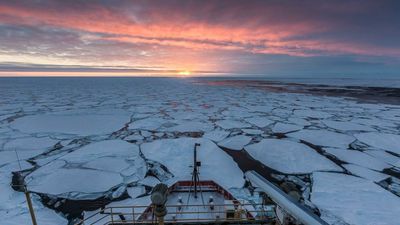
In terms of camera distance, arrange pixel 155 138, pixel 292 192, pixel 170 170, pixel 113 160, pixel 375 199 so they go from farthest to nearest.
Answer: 1. pixel 155 138
2. pixel 113 160
3. pixel 170 170
4. pixel 375 199
5. pixel 292 192

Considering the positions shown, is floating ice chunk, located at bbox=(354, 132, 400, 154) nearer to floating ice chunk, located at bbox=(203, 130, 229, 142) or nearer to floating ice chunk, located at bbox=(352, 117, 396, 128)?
floating ice chunk, located at bbox=(352, 117, 396, 128)

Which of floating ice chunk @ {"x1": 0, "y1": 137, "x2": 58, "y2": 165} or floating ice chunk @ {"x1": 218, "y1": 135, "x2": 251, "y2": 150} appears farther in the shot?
floating ice chunk @ {"x1": 218, "y1": 135, "x2": 251, "y2": 150}

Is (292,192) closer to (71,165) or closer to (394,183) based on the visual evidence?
(394,183)

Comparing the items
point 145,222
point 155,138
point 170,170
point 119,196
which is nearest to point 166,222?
point 145,222

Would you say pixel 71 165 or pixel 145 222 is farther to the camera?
pixel 71 165

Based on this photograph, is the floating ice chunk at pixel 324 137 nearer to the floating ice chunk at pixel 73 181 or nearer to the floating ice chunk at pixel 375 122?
the floating ice chunk at pixel 375 122

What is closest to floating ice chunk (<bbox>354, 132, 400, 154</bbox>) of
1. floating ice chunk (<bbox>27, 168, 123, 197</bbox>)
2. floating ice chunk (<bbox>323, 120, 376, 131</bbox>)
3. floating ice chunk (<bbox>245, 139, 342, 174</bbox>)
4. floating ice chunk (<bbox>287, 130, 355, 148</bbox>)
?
floating ice chunk (<bbox>287, 130, 355, 148</bbox>)
